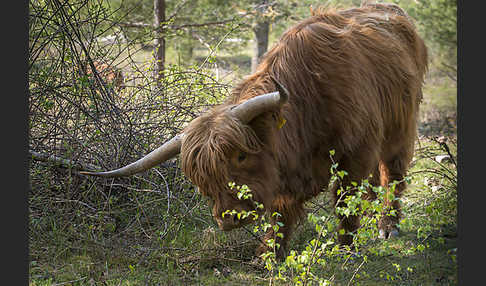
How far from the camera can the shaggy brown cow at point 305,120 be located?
11.9 ft

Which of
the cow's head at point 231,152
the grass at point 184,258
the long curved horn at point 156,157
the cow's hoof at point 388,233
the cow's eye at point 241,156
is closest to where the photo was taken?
the cow's head at point 231,152

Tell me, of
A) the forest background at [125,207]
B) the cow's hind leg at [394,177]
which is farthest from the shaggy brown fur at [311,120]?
the forest background at [125,207]

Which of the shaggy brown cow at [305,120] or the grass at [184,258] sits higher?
the shaggy brown cow at [305,120]

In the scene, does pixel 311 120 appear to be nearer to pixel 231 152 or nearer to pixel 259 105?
pixel 259 105

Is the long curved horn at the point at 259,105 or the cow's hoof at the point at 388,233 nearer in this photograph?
the long curved horn at the point at 259,105

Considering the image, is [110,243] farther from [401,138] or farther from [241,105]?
[401,138]

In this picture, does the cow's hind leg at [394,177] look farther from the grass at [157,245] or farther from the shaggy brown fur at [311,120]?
the grass at [157,245]

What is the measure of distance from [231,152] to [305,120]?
785 millimetres

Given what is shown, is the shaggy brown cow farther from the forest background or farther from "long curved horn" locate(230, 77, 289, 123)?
the forest background

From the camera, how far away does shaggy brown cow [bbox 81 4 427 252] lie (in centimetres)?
362

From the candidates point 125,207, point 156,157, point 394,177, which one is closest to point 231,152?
point 156,157

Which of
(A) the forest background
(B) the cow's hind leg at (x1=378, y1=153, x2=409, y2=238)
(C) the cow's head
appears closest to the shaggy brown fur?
(C) the cow's head

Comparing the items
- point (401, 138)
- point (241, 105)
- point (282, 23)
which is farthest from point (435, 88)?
point (241, 105)

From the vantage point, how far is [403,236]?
17.3 feet
